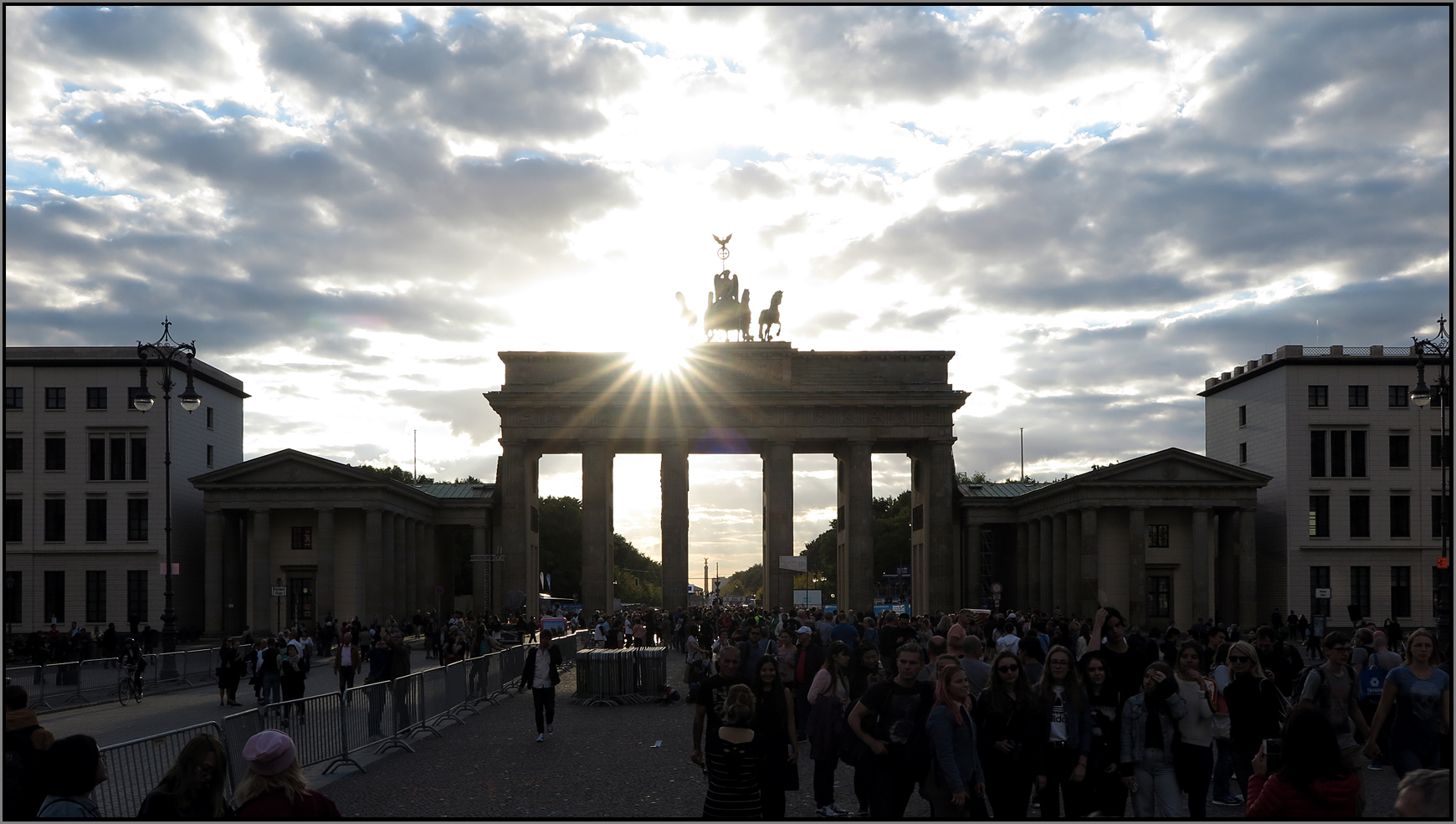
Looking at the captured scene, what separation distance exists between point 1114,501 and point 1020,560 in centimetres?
1180

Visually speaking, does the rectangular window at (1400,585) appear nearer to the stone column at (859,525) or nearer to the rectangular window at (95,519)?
the stone column at (859,525)

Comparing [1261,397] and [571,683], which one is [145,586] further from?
[1261,397]

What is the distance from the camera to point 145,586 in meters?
67.0

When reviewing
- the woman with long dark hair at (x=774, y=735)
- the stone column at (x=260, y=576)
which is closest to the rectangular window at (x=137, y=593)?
the stone column at (x=260, y=576)

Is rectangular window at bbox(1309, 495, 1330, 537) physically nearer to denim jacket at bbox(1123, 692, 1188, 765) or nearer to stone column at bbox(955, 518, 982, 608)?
stone column at bbox(955, 518, 982, 608)

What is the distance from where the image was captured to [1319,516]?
6619 centimetres

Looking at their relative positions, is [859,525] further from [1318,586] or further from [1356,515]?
[1356,515]

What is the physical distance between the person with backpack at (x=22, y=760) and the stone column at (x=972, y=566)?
64.3m

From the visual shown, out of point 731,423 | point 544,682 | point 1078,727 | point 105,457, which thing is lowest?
point 544,682

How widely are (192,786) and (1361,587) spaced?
226 ft

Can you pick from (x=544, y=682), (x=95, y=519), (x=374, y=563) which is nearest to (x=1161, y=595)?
(x=374, y=563)

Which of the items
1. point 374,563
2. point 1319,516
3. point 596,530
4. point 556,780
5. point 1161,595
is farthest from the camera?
point 596,530

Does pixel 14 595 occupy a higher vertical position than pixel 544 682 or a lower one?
lower

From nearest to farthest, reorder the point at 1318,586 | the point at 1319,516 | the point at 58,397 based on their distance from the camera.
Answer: the point at 1318,586 < the point at 1319,516 < the point at 58,397
